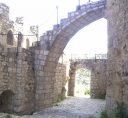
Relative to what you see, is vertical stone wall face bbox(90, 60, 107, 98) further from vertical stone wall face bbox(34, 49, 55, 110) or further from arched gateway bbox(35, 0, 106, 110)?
vertical stone wall face bbox(34, 49, 55, 110)

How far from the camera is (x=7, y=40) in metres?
15.2

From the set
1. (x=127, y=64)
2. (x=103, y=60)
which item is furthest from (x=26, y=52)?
(x=103, y=60)

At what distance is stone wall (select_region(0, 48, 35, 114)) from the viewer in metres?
9.87

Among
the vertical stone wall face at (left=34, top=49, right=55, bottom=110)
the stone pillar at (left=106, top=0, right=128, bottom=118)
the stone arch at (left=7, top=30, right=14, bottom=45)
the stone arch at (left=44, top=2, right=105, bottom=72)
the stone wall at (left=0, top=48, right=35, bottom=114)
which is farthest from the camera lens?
the stone arch at (left=7, top=30, right=14, bottom=45)

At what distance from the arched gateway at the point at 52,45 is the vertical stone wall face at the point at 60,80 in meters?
3.05

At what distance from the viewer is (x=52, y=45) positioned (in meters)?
11.9

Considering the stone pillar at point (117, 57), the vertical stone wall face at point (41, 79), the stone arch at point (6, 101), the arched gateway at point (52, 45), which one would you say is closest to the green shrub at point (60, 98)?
the arched gateway at point (52, 45)

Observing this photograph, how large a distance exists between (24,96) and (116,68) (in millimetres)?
4438

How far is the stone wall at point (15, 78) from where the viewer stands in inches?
388

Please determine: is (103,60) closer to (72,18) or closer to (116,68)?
(72,18)

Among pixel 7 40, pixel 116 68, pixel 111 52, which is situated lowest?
pixel 116 68

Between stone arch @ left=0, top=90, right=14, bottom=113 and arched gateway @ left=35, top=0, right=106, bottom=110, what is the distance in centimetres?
149

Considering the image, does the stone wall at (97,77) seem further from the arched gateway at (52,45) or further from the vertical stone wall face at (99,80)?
the arched gateway at (52,45)

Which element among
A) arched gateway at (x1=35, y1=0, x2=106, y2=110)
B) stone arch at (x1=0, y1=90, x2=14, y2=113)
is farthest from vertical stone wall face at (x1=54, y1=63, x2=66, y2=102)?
stone arch at (x1=0, y1=90, x2=14, y2=113)
